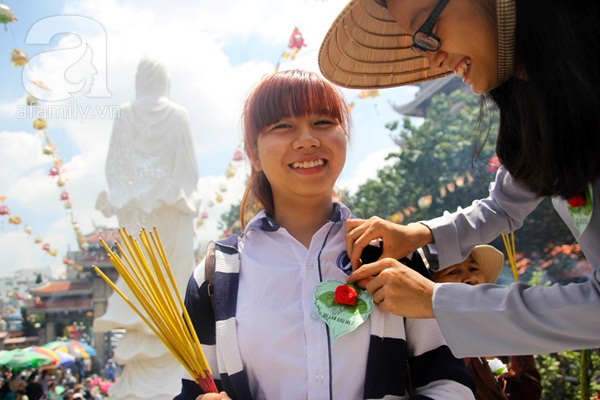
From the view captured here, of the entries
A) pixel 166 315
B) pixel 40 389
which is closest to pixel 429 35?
pixel 166 315

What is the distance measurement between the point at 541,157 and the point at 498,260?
1.35 meters

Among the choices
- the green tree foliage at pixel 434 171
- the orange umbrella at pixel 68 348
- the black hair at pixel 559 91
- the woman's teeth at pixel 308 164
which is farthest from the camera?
the orange umbrella at pixel 68 348

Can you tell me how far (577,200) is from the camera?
979mm

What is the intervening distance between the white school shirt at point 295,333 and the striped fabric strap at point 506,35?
51 cm

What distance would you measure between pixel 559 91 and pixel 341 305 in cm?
56

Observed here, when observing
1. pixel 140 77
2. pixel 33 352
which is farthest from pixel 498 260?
pixel 33 352

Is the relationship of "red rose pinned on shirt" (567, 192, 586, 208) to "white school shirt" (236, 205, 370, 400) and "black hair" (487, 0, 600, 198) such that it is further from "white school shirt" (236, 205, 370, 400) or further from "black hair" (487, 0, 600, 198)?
"white school shirt" (236, 205, 370, 400)

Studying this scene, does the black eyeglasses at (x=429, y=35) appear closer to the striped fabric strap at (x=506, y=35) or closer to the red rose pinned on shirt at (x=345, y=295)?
the striped fabric strap at (x=506, y=35)

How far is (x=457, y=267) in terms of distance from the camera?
212 cm

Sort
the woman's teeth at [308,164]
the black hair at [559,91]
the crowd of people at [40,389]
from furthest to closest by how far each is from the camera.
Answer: the crowd of people at [40,389]
the woman's teeth at [308,164]
the black hair at [559,91]

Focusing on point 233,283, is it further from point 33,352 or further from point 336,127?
point 33,352

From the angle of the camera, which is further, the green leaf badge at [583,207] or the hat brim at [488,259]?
the hat brim at [488,259]

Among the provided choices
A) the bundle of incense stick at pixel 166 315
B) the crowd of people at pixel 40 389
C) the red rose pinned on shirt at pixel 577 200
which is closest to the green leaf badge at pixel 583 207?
the red rose pinned on shirt at pixel 577 200

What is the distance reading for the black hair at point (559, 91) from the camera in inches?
32.8
